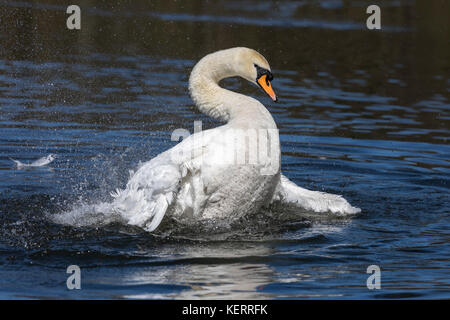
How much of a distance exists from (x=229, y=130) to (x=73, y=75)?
8201 mm

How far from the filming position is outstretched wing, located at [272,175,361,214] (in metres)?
8.59

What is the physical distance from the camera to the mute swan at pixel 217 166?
7.40 metres

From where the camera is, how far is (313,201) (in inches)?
341

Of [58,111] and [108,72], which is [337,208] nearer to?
[58,111]

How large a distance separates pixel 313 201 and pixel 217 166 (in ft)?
5.27

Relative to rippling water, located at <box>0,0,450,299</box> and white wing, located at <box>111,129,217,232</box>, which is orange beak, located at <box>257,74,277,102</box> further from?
rippling water, located at <box>0,0,450,299</box>

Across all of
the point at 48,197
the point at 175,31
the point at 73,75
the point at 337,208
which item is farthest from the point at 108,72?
the point at 337,208

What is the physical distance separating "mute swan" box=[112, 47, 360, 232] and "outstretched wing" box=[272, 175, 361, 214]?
528 millimetres
